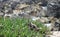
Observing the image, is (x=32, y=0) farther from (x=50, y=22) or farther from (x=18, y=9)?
(x=50, y=22)

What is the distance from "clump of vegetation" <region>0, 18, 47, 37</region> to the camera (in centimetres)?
667

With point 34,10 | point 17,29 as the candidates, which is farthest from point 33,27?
point 34,10

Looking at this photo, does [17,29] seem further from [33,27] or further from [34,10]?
[34,10]

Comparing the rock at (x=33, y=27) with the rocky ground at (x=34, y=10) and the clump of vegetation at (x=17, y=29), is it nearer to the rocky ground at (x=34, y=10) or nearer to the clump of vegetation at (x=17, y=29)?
the clump of vegetation at (x=17, y=29)

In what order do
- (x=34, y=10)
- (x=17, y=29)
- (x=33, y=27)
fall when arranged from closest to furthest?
1. (x=17, y=29)
2. (x=33, y=27)
3. (x=34, y=10)

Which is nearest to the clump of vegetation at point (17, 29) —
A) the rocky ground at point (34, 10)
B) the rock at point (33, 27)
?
the rock at point (33, 27)

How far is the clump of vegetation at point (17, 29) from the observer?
6672 millimetres

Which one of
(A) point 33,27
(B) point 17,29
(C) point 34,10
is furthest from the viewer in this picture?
(C) point 34,10

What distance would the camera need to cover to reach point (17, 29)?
7.12 m

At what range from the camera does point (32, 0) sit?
40.8 feet

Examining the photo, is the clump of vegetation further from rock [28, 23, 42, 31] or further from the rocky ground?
the rocky ground

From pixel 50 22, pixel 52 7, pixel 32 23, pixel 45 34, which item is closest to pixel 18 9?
pixel 52 7

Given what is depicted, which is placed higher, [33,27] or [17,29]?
[17,29]

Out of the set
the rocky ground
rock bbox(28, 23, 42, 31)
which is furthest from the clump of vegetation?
the rocky ground
